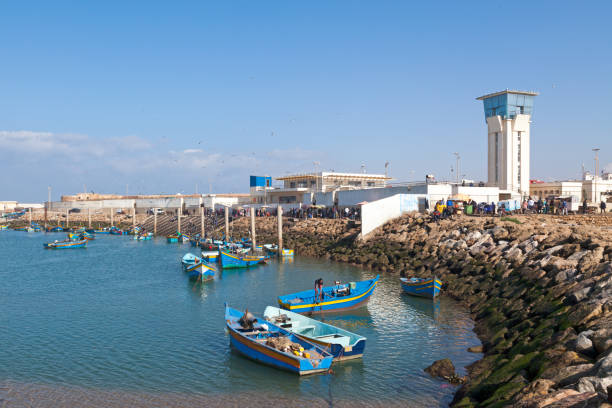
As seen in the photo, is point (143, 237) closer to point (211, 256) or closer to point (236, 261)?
point (211, 256)

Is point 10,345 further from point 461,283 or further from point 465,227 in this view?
point 465,227

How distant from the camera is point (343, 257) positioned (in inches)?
1852

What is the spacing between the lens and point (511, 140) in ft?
200

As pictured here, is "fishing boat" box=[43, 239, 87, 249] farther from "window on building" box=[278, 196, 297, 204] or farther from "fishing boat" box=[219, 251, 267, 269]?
"fishing boat" box=[219, 251, 267, 269]

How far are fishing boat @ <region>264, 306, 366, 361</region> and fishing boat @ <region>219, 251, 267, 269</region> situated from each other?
21.7 meters

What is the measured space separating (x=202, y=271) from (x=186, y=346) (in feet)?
57.3

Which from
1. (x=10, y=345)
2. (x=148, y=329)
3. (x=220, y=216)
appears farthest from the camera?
(x=220, y=216)

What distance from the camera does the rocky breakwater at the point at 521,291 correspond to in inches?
494

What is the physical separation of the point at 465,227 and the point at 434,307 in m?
14.9

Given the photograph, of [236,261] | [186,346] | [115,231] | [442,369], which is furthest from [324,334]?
[115,231]

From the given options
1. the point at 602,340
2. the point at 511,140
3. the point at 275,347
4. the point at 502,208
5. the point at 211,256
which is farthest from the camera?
the point at 511,140

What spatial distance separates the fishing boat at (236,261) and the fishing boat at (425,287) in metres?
19.3

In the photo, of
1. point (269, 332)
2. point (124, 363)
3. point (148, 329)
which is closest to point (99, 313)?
point (148, 329)

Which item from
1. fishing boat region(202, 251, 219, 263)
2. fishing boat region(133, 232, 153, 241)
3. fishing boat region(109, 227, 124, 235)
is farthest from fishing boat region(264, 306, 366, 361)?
fishing boat region(109, 227, 124, 235)
